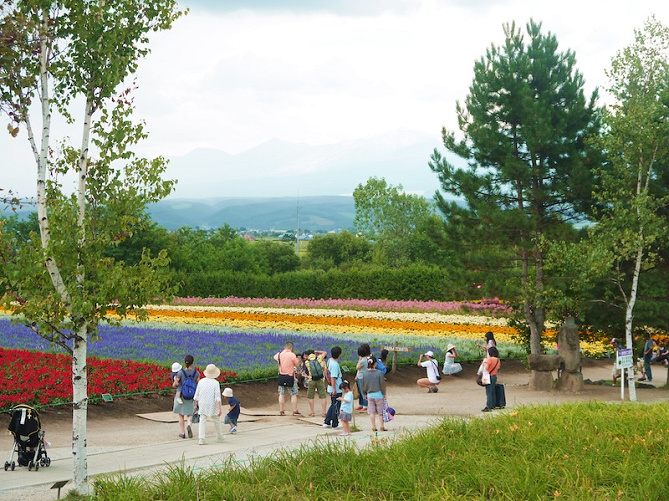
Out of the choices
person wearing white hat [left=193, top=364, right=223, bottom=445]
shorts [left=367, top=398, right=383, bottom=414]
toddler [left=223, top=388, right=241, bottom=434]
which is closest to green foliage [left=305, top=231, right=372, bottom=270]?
toddler [left=223, top=388, right=241, bottom=434]

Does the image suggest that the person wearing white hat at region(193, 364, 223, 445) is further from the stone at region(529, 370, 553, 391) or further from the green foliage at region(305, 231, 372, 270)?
the green foliage at region(305, 231, 372, 270)

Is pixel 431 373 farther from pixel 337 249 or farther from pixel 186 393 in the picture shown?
pixel 337 249

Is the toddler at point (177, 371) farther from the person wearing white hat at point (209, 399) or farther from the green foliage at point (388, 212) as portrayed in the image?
the green foliage at point (388, 212)

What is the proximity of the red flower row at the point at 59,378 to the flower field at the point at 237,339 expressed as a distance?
2 centimetres

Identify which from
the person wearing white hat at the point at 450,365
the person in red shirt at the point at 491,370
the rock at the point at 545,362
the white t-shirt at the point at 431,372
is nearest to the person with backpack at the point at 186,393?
the person in red shirt at the point at 491,370

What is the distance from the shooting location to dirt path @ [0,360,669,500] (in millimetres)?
13086

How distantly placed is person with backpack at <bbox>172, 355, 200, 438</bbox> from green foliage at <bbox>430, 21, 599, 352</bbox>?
1110 cm

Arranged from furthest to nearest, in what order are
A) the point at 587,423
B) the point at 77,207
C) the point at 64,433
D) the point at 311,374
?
1. the point at 311,374
2. the point at 64,433
3. the point at 587,423
4. the point at 77,207

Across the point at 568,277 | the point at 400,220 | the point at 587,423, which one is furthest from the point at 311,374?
the point at 400,220

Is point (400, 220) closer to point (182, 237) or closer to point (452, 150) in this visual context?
point (182, 237)

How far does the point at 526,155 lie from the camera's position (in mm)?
23469

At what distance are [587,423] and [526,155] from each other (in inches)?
492

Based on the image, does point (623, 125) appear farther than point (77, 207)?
Yes

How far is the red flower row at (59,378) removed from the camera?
1642 centimetres
